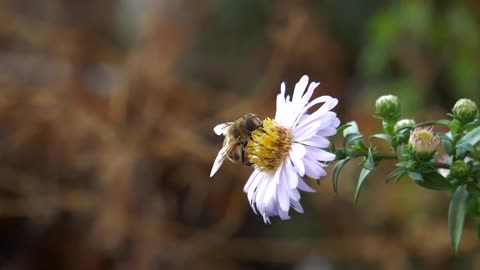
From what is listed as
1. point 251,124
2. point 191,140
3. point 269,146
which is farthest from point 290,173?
A: point 191,140

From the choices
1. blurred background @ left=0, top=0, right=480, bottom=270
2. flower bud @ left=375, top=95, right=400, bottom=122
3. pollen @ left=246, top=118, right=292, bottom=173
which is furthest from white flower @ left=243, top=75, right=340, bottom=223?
blurred background @ left=0, top=0, right=480, bottom=270

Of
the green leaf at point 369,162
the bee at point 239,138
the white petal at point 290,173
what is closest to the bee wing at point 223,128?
the bee at point 239,138

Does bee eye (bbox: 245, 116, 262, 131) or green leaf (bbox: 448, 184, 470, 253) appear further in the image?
bee eye (bbox: 245, 116, 262, 131)

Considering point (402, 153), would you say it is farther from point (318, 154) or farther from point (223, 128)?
point (223, 128)

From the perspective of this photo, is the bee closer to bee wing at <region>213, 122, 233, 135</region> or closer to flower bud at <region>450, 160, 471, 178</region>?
bee wing at <region>213, 122, 233, 135</region>

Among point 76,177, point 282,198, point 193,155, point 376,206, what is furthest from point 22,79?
point 282,198

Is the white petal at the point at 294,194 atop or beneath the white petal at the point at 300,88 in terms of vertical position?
beneath

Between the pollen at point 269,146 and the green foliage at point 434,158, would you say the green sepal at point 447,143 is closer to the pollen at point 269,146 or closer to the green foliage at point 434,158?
the green foliage at point 434,158
